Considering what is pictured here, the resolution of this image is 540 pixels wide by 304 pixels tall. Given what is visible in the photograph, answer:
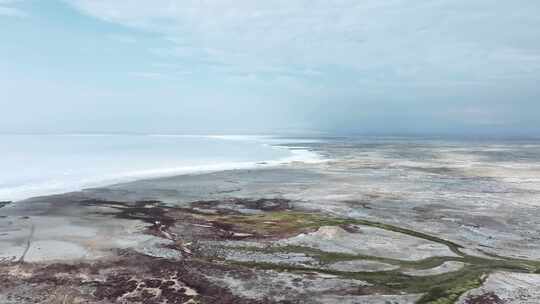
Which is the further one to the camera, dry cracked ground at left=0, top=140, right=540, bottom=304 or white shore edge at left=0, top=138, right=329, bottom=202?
white shore edge at left=0, top=138, right=329, bottom=202

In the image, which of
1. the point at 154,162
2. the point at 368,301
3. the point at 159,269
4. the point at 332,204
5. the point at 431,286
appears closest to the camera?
the point at 368,301

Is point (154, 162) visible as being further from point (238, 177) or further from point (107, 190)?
point (107, 190)

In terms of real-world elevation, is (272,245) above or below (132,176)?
below

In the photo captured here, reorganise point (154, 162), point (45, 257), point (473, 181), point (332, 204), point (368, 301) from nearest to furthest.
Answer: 1. point (368, 301)
2. point (45, 257)
3. point (332, 204)
4. point (473, 181)
5. point (154, 162)

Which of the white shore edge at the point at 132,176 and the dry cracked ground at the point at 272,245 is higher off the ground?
the white shore edge at the point at 132,176

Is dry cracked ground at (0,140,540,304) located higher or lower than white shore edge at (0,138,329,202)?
lower

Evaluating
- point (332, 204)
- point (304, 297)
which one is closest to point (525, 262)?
point (304, 297)

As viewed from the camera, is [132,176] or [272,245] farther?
[132,176]

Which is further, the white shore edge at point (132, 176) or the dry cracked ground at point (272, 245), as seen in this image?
the white shore edge at point (132, 176)
